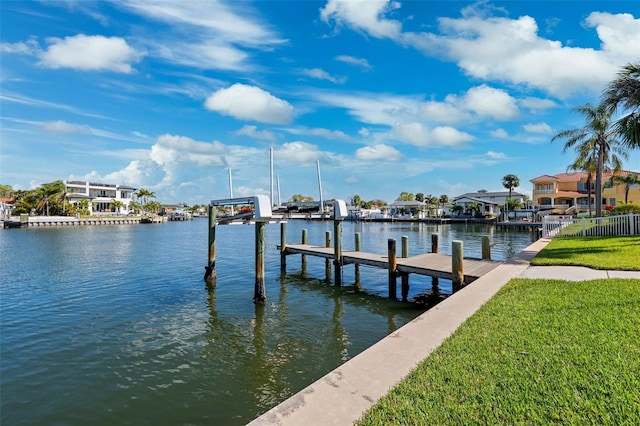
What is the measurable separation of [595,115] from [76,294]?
39770mm

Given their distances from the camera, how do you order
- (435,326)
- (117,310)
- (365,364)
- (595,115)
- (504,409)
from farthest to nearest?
(595,115) < (117,310) < (435,326) < (365,364) < (504,409)

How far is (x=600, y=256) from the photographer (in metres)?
14.0

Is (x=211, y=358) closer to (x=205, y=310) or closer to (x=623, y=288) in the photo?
(x=205, y=310)

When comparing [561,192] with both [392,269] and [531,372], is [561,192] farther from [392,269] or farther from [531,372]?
[531,372]

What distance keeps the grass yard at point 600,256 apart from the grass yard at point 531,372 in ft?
17.8

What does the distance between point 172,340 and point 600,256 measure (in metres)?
16.3

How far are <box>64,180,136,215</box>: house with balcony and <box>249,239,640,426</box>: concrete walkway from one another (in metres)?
110

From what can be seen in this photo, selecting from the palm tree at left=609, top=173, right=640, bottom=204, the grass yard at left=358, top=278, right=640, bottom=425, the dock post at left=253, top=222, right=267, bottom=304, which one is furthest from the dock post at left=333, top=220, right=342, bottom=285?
the palm tree at left=609, top=173, right=640, bottom=204

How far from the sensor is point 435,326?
7117 millimetres

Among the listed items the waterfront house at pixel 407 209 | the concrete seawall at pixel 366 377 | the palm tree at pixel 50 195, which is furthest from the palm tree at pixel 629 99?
the palm tree at pixel 50 195

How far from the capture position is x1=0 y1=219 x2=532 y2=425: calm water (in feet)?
24.4

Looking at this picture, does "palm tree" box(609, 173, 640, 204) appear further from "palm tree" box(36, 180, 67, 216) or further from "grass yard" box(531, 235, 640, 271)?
"palm tree" box(36, 180, 67, 216)

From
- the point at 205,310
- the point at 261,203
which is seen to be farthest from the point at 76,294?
the point at 261,203

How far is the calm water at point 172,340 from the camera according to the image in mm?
7441
